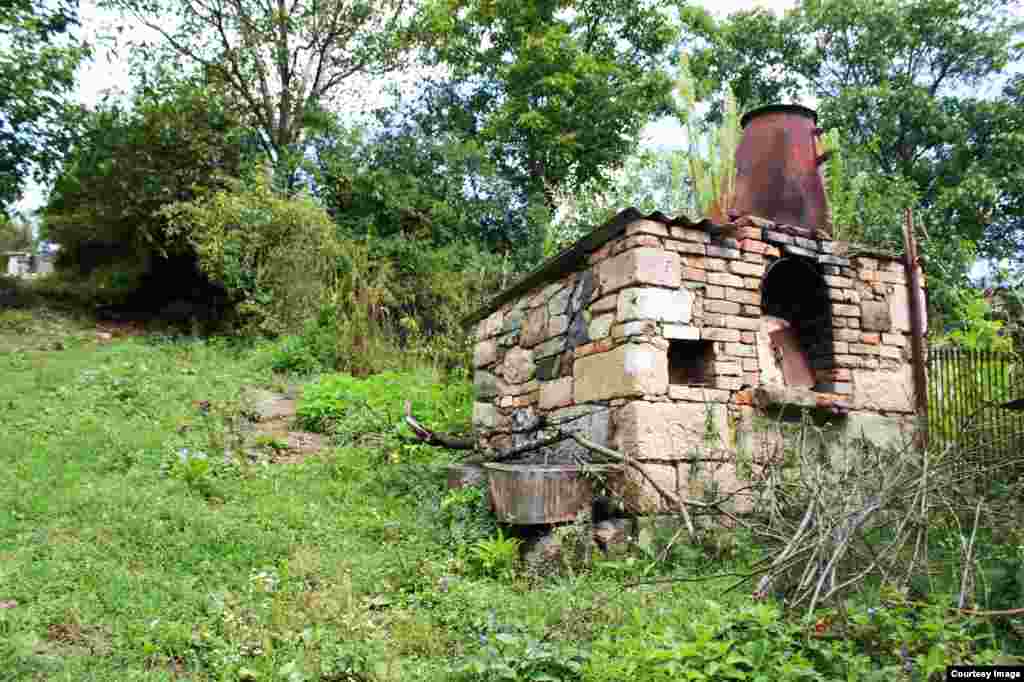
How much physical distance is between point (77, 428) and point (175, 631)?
379 centimetres

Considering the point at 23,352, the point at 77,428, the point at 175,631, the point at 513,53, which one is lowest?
the point at 175,631

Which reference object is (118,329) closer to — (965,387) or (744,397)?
(744,397)

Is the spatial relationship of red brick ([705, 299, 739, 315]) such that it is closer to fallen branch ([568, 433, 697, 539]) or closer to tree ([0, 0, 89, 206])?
fallen branch ([568, 433, 697, 539])

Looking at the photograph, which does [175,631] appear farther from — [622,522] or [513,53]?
[513,53]

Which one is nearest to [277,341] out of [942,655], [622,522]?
[622,522]

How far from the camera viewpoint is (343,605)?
3.50m

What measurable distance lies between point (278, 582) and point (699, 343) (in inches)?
123

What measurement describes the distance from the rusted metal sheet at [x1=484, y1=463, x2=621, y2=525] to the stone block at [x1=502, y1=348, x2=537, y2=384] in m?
1.59

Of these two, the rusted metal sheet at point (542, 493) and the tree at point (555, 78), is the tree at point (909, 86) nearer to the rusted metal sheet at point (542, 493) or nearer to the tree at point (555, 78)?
the tree at point (555, 78)

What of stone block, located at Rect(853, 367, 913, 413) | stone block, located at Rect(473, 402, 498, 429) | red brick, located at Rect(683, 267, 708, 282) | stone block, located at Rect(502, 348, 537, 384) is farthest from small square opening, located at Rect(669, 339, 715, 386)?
stone block, located at Rect(473, 402, 498, 429)

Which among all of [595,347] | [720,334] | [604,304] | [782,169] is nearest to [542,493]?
[595,347]

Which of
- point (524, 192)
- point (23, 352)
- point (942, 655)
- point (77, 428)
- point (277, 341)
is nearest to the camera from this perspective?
point (942, 655)

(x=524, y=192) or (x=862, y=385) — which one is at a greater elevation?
(x=524, y=192)

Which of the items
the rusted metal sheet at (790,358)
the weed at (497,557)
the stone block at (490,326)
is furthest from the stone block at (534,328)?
the weed at (497,557)
